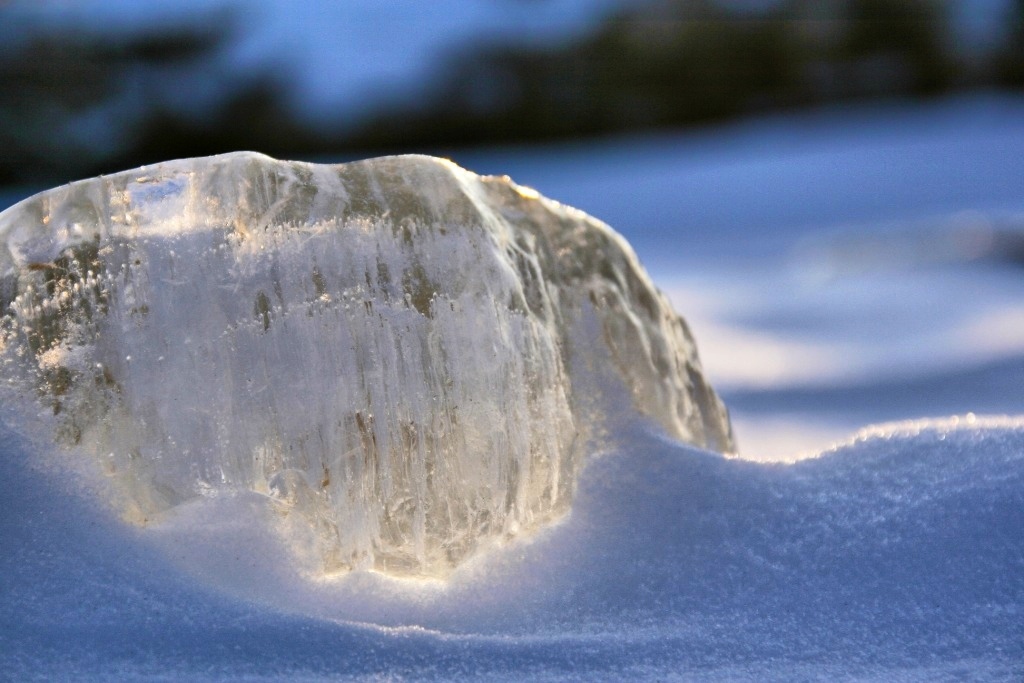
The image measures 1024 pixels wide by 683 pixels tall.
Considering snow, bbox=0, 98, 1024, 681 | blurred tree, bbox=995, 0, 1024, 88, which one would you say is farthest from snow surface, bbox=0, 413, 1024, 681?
blurred tree, bbox=995, 0, 1024, 88

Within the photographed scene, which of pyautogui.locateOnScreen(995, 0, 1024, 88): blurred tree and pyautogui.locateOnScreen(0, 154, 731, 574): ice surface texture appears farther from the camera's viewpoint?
pyautogui.locateOnScreen(995, 0, 1024, 88): blurred tree

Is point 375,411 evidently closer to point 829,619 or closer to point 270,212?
point 270,212

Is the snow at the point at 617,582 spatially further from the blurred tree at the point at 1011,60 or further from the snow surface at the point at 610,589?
the blurred tree at the point at 1011,60

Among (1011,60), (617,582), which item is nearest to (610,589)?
(617,582)

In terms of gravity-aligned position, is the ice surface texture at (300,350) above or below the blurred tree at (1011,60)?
below

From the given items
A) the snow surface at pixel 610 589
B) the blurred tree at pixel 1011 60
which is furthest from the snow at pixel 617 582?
the blurred tree at pixel 1011 60

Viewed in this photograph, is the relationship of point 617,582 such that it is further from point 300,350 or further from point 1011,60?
point 1011,60

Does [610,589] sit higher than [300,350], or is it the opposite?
[300,350]

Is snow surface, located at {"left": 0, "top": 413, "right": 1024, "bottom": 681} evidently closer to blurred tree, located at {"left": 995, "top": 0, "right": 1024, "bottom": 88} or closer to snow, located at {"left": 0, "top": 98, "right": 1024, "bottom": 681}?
snow, located at {"left": 0, "top": 98, "right": 1024, "bottom": 681}

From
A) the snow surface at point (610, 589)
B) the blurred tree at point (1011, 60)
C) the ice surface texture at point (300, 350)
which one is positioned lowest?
the snow surface at point (610, 589)
